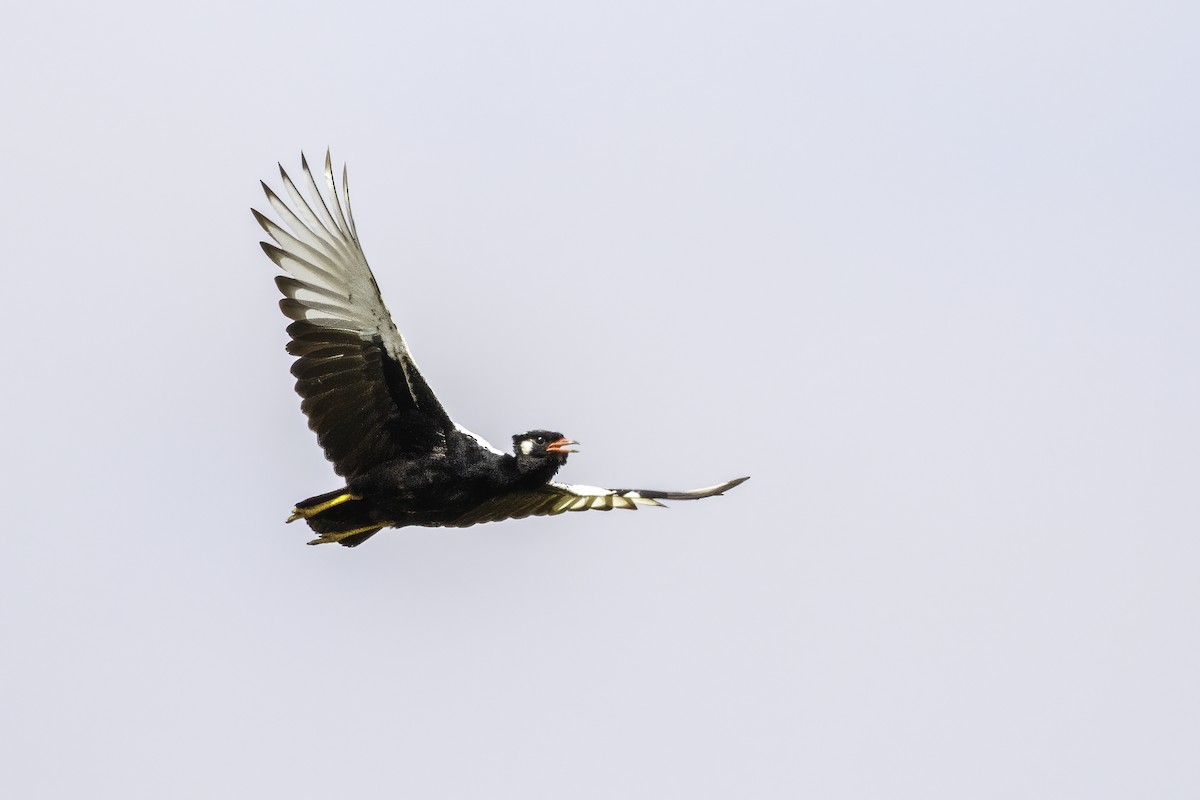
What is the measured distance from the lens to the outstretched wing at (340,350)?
26469 millimetres

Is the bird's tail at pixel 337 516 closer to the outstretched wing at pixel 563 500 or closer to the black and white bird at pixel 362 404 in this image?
the black and white bird at pixel 362 404

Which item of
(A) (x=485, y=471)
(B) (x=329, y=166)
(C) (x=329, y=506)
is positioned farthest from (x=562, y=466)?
(B) (x=329, y=166)

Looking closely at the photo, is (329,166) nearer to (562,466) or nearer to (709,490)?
(562,466)

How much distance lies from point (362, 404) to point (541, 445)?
7.85ft

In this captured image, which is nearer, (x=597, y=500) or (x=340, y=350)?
(x=340, y=350)

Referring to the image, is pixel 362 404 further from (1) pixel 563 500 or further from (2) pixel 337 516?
(1) pixel 563 500

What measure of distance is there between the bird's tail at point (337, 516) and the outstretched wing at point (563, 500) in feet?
3.99

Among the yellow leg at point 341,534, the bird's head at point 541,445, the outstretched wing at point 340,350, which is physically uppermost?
the outstretched wing at point 340,350

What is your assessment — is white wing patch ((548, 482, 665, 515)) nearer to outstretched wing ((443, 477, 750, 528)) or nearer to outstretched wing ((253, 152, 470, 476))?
outstretched wing ((443, 477, 750, 528))

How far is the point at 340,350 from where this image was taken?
1047 inches

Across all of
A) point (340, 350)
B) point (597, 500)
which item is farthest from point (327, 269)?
point (597, 500)

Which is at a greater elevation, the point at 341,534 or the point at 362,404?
the point at 362,404

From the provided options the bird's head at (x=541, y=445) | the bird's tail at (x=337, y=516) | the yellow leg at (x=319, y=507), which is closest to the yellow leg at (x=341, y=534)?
the bird's tail at (x=337, y=516)

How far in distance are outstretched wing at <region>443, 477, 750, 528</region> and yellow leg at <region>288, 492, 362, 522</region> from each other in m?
1.63
